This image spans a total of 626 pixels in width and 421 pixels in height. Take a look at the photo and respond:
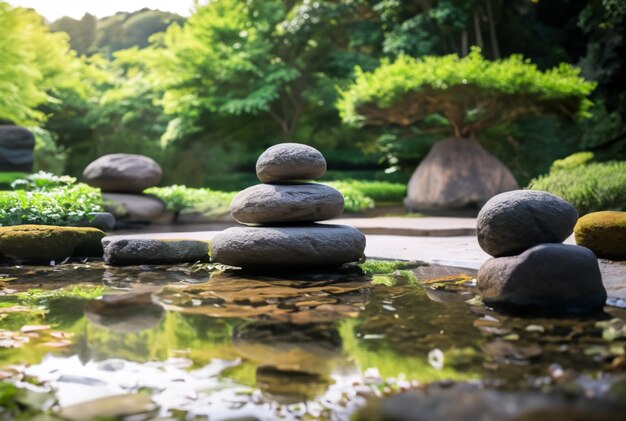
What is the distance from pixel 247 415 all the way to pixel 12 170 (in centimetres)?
1687

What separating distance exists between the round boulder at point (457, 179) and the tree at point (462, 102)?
2cm

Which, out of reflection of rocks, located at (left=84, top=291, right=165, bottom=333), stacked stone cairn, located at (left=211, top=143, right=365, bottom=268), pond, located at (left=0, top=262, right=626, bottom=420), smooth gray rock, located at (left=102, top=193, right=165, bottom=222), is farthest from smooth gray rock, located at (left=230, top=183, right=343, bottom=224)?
smooth gray rock, located at (left=102, top=193, right=165, bottom=222)

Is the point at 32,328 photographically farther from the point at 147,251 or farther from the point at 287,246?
the point at 147,251

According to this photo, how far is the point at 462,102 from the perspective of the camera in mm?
14664

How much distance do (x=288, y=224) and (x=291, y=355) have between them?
13.2 ft

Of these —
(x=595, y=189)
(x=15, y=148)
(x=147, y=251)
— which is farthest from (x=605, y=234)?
(x=15, y=148)

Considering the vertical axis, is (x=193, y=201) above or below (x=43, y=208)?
below

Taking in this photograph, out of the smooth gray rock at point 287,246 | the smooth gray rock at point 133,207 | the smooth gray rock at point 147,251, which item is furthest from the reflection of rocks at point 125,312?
the smooth gray rock at point 133,207

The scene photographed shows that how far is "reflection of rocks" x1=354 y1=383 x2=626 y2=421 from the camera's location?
2.14m

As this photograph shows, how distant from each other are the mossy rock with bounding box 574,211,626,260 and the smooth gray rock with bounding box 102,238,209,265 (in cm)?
533

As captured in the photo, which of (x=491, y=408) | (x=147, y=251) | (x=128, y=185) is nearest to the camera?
(x=491, y=408)

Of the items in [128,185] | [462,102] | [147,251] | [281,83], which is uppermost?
[281,83]

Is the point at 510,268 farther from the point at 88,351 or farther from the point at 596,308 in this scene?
the point at 88,351

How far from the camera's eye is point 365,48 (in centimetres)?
2389
